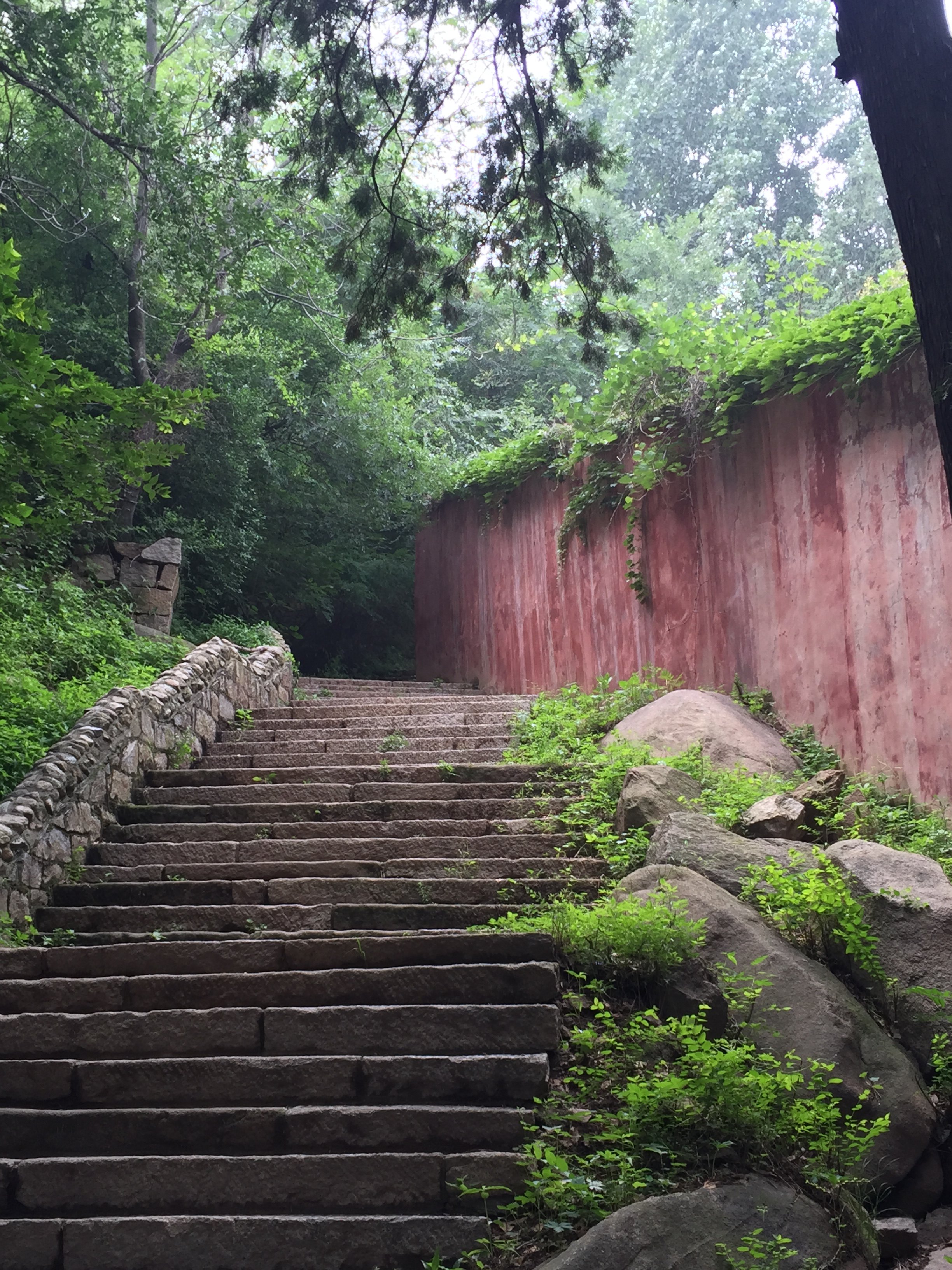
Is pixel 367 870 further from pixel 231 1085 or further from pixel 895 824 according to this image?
pixel 895 824

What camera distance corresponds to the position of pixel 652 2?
26797mm

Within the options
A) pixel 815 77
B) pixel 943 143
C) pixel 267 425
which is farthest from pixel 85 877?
pixel 815 77

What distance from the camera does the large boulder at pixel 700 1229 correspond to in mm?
3084

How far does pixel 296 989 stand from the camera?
457 centimetres

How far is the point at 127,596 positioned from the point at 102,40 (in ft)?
18.2

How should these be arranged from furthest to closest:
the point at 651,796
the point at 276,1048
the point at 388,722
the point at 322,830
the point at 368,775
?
the point at 388,722 → the point at 368,775 → the point at 322,830 → the point at 651,796 → the point at 276,1048

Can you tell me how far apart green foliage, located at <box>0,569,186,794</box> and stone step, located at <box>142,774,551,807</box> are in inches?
36.3

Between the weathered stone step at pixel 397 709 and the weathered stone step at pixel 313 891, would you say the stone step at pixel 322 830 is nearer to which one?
the weathered stone step at pixel 313 891

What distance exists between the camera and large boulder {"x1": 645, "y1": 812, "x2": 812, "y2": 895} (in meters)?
5.10

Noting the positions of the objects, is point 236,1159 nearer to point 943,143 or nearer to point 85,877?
point 85,877

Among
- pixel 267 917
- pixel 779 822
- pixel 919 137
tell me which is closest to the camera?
pixel 919 137

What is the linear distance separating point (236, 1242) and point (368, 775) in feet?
14.5

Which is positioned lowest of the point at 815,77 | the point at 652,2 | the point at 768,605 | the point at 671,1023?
the point at 671,1023

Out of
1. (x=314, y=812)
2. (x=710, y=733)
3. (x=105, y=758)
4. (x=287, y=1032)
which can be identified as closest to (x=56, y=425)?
(x=105, y=758)
